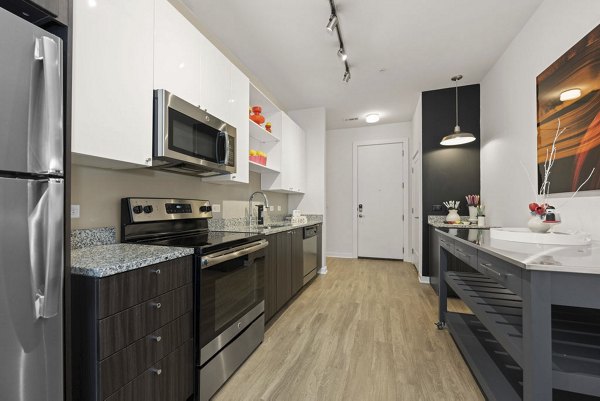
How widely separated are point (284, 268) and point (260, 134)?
1.67 metres

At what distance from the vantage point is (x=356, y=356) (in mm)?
1937

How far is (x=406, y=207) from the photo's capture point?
508 cm

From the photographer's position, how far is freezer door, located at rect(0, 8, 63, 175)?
0.75 metres

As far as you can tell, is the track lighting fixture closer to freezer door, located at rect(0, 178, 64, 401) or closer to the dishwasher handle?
the dishwasher handle

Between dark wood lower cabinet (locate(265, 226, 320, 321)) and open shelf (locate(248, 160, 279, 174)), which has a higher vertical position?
open shelf (locate(248, 160, 279, 174))

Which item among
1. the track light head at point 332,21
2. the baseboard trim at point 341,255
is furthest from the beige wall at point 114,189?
the baseboard trim at point 341,255

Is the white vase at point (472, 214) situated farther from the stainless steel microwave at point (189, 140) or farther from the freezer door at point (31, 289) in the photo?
the freezer door at point (31, 289)

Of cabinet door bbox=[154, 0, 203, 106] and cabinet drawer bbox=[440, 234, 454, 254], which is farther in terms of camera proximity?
cabinet drawer bbox=[440, 234, 454, 254]

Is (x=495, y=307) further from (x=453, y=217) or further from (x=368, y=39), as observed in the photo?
(x=368, y=39)

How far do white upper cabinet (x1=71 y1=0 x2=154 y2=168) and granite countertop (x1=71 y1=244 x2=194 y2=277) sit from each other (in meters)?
0.47

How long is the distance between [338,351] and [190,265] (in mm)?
1375

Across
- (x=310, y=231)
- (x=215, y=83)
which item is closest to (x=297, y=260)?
(x=310, y=231)

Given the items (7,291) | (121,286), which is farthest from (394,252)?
(7,291)

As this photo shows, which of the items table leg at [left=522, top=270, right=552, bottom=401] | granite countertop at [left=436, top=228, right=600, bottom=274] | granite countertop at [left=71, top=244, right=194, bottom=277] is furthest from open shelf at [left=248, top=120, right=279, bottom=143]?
table leg at [left=522, top=270, right=552, bottom=401]
